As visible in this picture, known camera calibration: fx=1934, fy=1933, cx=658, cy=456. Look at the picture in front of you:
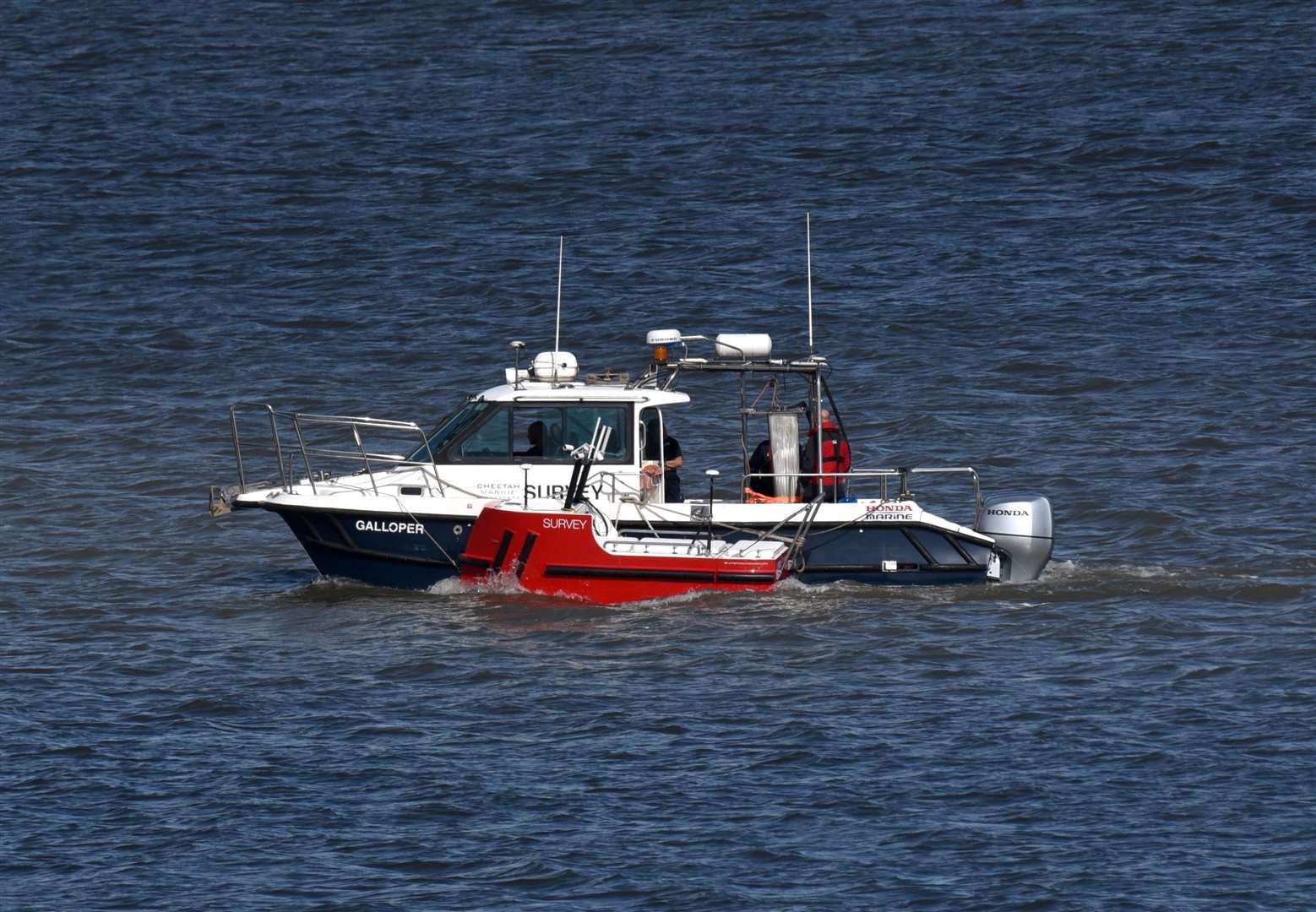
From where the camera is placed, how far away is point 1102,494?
21.8 metres

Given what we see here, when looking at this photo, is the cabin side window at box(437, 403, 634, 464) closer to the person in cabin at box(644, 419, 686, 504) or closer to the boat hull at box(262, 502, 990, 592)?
the person in cabin at box(644, 419, 686, 504)

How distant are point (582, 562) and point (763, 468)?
2.20m

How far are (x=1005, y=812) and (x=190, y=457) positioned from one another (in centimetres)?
1395

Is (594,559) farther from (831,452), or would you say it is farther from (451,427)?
(831,452)

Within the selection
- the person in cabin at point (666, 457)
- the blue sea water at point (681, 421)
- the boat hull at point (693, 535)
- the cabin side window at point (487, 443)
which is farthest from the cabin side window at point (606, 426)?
the blue sea water at point (681, 421)

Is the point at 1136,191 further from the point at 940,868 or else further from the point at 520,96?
the point at 940,868

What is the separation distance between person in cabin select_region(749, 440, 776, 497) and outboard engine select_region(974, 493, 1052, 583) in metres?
2.13

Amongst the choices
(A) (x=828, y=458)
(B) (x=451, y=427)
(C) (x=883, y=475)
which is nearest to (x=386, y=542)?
(B) (x=451, y=427)

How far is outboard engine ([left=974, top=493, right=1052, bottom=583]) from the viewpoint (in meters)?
18.2

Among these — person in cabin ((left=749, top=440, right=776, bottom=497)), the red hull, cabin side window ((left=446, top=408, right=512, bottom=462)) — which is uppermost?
cabin side window ((left=446, top=408, right=512, bottom=462))

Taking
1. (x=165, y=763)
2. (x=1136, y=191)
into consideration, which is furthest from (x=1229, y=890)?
(x=1136, y=191)

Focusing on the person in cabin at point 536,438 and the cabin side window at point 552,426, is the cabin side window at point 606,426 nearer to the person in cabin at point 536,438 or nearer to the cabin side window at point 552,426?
the cabin side window at point 552,426

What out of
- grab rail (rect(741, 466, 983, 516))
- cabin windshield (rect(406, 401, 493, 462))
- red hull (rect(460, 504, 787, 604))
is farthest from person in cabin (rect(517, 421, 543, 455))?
grab rail (rect(741, 466, 983, 516))

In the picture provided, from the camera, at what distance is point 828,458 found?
18.6 meters
